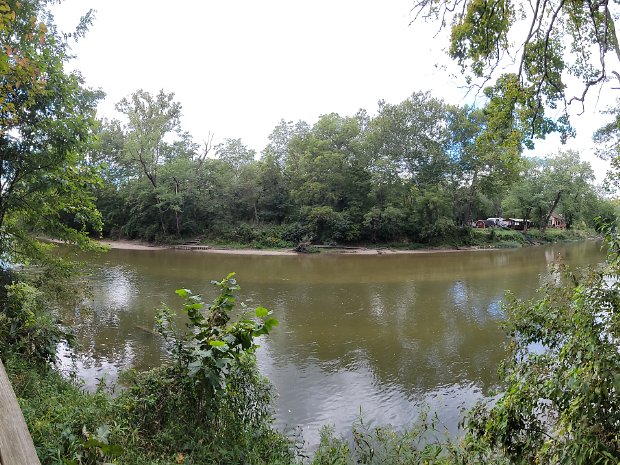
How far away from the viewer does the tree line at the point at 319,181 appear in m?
30.7

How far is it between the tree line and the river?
11.9 meters

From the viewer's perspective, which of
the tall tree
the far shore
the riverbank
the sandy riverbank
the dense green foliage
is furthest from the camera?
the riverbank

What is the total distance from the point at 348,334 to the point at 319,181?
23579mm

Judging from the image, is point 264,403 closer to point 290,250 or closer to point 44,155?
point 44,155

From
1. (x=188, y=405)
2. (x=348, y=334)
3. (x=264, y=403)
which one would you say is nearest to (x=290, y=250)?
(x=348, y=334)

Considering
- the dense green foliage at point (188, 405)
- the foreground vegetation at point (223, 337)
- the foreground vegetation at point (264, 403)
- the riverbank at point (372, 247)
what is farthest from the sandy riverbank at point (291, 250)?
Result: the dense green foliage at point (188, 405)

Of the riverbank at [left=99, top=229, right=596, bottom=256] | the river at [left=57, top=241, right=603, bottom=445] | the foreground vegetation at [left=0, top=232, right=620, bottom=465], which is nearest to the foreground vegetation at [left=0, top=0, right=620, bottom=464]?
the foreground vegetation at [left=0, top=232, right=620, bottom=465]

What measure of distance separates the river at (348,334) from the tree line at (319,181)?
39.2 feet

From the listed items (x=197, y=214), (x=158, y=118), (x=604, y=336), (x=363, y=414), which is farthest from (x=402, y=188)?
(x=604, y=336)

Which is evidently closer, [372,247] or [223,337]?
[223,337]

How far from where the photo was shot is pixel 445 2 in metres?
4.19

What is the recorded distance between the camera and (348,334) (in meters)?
9.45

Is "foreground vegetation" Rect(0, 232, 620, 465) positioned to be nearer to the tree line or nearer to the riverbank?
the riverbank

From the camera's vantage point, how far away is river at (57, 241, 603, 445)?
20.4 feet
